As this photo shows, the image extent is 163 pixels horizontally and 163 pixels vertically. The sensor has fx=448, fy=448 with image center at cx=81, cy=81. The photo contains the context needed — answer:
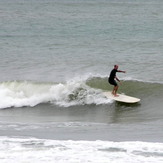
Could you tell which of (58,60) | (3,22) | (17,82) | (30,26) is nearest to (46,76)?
(17,82)

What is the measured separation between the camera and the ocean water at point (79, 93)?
45.2 feet

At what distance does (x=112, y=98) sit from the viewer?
20.8m

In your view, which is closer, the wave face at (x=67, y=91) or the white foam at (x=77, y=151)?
the white foam at (x=77, y=151)

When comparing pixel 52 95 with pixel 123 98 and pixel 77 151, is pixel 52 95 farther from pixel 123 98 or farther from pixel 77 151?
pixel 77 151

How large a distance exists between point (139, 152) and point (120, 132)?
2784 mm

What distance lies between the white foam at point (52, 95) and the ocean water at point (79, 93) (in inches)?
1.9

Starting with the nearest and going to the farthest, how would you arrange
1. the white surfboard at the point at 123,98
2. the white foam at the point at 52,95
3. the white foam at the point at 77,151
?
the white foam at the point at 77,151
the white surfboard at the point at 123,98
the white foam at the point at 52,95

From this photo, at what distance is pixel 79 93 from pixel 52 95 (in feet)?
4.73

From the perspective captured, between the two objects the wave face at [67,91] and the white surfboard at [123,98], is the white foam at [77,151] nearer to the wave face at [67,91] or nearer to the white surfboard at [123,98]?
the white surfboard at [123,98]

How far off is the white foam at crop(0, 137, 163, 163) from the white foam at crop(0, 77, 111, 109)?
7098mm

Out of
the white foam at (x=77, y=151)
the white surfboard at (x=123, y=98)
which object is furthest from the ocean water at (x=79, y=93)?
the white surfboard at (x=123, y=98)

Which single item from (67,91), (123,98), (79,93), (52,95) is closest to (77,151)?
(123,98)

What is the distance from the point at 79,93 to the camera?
22.1 meters

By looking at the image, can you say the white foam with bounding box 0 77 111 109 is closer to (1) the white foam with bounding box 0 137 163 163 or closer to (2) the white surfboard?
(2) the white surfboard
